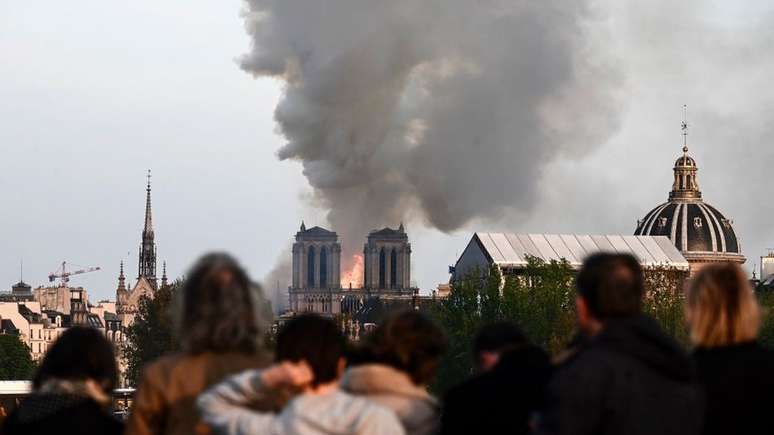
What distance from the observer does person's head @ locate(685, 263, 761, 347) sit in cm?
1170

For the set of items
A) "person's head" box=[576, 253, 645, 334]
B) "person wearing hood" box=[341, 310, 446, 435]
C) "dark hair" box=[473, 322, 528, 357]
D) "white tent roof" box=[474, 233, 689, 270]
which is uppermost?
"white tent roof" box=[474, 233, 689, 270]

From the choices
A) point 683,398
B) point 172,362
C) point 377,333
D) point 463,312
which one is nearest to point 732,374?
point 683,398

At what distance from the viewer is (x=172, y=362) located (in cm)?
1135

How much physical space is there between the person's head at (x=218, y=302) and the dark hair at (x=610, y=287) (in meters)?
1.55

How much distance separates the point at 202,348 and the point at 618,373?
1.97m

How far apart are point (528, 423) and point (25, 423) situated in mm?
2595

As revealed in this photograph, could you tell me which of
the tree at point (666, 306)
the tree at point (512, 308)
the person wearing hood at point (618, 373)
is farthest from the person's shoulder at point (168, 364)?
the tree at point (512, 308)

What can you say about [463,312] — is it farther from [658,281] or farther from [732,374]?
[732,374]

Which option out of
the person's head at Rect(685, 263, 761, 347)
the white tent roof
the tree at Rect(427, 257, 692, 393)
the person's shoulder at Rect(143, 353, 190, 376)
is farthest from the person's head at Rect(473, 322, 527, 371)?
the white tent roof

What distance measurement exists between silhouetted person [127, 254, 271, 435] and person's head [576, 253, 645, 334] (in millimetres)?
1529

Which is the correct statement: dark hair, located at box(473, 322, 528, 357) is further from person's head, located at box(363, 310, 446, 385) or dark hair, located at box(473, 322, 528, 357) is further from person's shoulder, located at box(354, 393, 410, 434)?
person's shoulder, located at box(354, 393, 410, 434)

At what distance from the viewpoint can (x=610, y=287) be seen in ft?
36.4

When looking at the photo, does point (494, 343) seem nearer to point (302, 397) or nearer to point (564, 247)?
point (302, 397)

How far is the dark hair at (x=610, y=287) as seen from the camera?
11.1m
